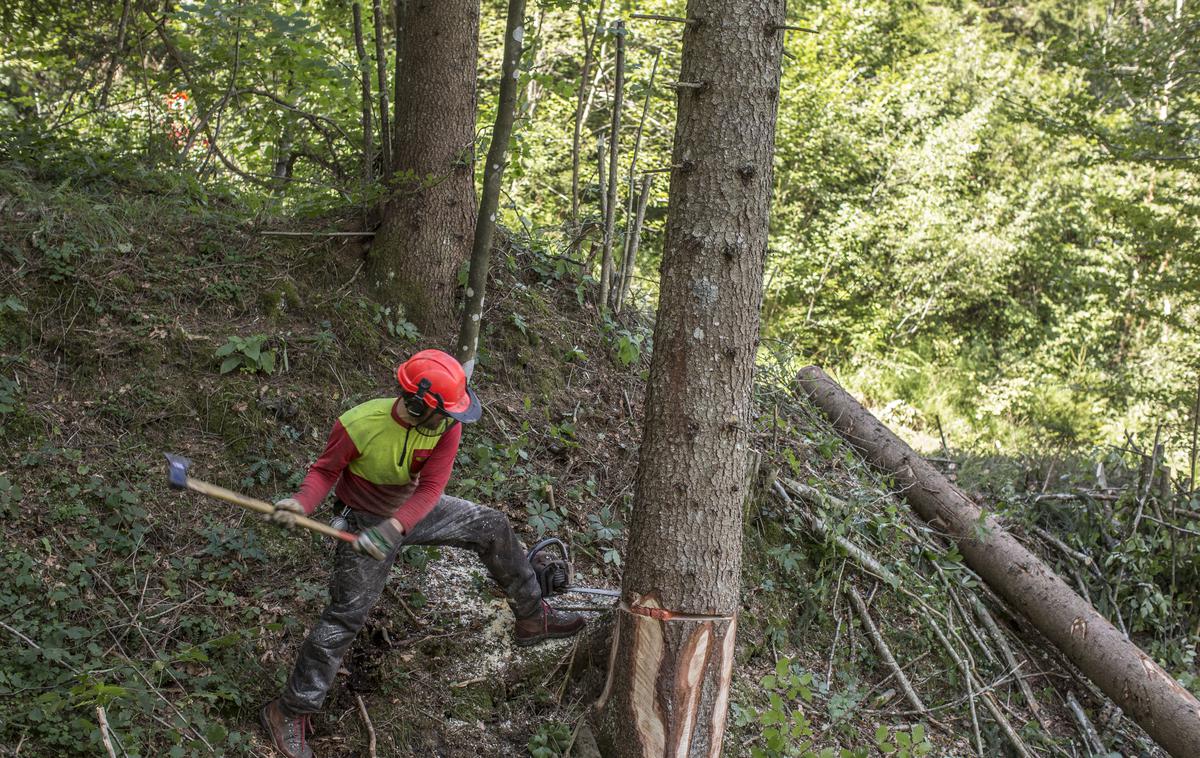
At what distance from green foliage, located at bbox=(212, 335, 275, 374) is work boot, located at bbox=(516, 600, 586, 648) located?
7.36 ft

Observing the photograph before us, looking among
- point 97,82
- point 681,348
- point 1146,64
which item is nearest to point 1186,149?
point 1146,64

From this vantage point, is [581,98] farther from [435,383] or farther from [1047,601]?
[1047,601]

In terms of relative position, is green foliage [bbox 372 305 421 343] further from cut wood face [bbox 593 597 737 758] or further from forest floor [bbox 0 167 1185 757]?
cut wood face [bbox 593 597 737 758]

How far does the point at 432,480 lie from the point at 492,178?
231 cm

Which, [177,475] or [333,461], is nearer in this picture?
[177,475]

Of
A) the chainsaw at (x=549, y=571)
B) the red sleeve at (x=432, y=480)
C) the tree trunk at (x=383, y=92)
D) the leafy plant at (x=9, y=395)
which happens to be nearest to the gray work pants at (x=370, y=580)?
the chainsaw at (x=549, y=571)

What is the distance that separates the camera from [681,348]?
3.78m

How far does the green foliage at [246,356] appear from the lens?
519cm

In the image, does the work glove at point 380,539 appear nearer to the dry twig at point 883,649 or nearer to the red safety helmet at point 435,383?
the red safety helmet at point 435,383

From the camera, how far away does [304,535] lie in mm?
4719

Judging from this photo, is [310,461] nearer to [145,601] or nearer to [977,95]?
[145,601]

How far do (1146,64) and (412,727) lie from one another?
8.71 m

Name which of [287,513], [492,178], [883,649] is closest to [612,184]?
[492,178]

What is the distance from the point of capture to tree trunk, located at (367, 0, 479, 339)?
19.1ft
